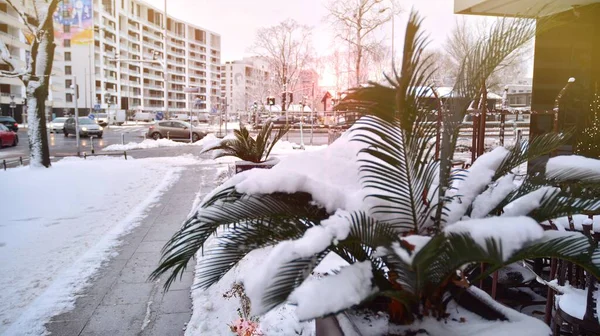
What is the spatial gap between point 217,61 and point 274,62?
8010cm

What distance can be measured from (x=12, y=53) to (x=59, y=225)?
4834cm

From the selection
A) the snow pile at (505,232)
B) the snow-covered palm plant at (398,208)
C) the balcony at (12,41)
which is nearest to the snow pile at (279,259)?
the snow-covered palm plant at (398,208)

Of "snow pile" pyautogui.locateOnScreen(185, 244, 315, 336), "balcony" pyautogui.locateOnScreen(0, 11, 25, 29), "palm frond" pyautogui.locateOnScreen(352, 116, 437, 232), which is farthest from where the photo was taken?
"balcony" pyautogui.locateOnScreen(0, 11, 25, 29)

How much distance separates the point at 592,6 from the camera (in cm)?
714

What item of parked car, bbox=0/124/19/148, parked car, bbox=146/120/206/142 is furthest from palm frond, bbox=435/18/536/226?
parked car, bbox=146/120/206/142

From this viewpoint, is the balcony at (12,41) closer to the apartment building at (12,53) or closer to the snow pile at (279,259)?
the apartment building at (12,53)

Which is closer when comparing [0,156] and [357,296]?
[357,296]

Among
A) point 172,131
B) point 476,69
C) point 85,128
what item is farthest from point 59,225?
point 85,128

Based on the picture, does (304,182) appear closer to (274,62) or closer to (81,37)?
(274,62)

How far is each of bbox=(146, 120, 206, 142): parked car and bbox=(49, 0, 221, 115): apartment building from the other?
12007 millimetres

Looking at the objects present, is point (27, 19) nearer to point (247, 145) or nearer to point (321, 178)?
point (247, 145)

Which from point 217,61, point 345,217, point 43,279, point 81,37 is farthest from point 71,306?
point 217,61

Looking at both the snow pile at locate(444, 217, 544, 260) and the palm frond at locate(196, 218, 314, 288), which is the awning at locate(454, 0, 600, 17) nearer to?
the palm frond at locate(196, 218, 314, 288)

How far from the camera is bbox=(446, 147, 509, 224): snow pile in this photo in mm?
2197
